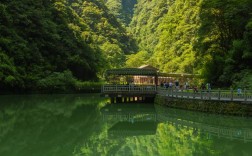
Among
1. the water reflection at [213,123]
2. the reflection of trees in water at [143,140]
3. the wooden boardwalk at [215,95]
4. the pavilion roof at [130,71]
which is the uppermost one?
the pavilion roof at [130,71]

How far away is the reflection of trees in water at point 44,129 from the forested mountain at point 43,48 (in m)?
20.0

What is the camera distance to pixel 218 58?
35312 mm

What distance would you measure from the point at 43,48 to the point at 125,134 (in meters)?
44.1

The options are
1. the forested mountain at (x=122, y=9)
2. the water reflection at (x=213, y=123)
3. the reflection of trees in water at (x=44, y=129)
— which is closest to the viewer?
the reflection of trees in water at (x=44, y=129)

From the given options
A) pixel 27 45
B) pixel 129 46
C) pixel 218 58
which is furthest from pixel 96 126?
pixel 129 46

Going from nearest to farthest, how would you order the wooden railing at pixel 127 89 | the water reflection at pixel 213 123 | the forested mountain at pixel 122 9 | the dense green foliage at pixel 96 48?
the water reflection at pixel 213 123
the dense green foliage at pixel 96 48
the wooden railing at pixel 127 89
the forested mountain at pixel 122 9

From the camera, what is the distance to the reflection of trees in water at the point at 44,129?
1634 centimetres

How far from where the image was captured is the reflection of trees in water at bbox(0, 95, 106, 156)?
1634 cm

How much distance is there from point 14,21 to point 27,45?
→ 4384 millimetres

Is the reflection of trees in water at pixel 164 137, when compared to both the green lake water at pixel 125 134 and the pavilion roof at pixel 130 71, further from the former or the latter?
the pavilion roof at pixel 130 71

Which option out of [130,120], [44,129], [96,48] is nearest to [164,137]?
[130,120]

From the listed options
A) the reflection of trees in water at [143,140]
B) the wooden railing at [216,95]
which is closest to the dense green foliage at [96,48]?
the wooden railing at [216,95]

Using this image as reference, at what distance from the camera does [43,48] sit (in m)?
61.7

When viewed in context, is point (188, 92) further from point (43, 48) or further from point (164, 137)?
point (43, 48)
